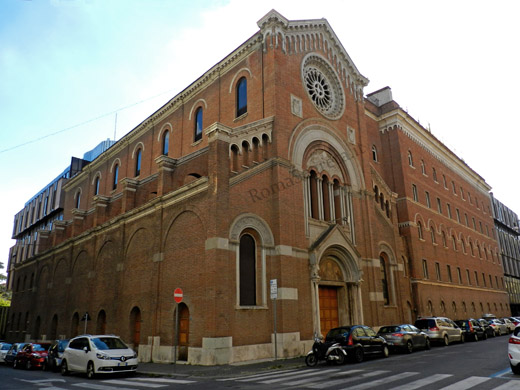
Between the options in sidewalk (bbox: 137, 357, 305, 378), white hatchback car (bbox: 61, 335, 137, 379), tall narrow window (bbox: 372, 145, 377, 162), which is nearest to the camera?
sidewalk (bbox: 137, 357, 305, 378)

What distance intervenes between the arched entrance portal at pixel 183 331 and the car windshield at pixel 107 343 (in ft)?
10.4

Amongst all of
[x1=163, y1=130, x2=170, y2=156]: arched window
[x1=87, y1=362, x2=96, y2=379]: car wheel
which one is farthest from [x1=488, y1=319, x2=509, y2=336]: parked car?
[x1=87, y1=362, x2=96, y2=379]: car wheel

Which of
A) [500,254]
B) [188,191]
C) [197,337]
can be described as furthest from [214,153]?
[500,254]

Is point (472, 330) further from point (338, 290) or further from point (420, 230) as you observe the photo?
point (420, 230)

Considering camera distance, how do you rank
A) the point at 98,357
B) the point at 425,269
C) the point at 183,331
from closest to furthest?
the point at 98,357 → the point at 183,331 → the point at 425,269

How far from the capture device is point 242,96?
25469 millimetres

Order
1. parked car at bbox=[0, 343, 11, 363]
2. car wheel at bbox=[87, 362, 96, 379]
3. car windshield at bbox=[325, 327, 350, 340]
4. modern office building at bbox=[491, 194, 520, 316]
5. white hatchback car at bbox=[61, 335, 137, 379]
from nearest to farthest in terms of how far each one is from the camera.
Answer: white hatchback car at bbox=[61, 335, 137, 379] < car wheel at bbox=[87, 362, 96, 379] < car windshield at bbox=[325, 327, 350, 340] < parked car at bbox=[0, 343, 11, 363] < modern office building at bbox=[491, 194, 520, 316]

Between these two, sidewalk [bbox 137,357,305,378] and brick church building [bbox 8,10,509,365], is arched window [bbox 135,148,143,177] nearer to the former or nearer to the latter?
brick church building [bbox 8,10,509,365]

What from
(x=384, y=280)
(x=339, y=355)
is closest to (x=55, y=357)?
(x=339, y=355)

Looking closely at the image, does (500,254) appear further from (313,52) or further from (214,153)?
(214,153)

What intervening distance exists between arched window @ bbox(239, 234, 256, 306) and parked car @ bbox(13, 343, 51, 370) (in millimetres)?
10533

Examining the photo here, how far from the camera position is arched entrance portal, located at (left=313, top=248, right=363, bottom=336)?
74.7 feet

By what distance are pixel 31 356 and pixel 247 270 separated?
466 inches

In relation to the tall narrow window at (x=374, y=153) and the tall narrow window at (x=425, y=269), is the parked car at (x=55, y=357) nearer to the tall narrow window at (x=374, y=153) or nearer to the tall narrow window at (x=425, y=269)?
the tall narrow window at (x=374, y=153)
